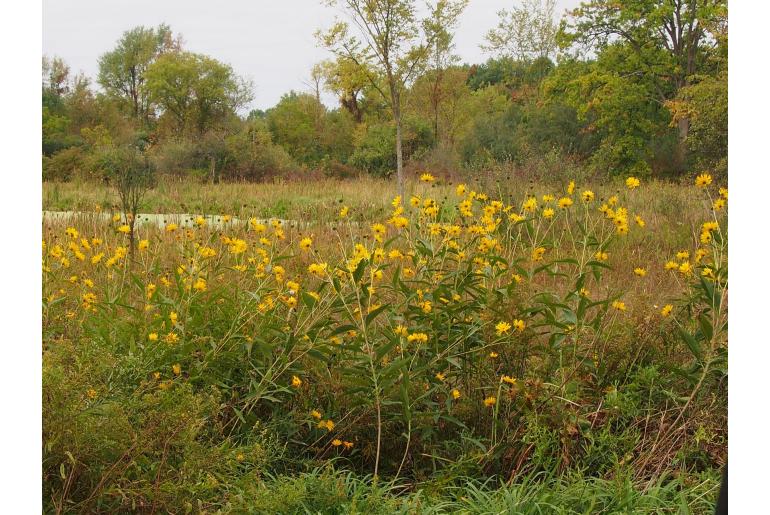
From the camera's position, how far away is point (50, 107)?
2477cm

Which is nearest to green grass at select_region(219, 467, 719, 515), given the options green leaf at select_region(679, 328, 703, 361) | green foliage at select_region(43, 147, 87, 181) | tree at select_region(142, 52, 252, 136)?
green leaf at select_region(679, 328, 703, 361)

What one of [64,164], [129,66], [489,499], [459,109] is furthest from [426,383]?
[129,66]

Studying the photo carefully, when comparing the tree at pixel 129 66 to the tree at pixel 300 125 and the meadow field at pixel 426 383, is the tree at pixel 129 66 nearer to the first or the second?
the tree at pixel 300 125

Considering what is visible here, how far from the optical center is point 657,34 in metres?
22.2

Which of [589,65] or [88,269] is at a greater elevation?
[589,65]

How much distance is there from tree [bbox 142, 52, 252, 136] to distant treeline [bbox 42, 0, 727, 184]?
1.9 inches

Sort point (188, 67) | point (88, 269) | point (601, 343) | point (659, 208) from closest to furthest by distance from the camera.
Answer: point (601, 343) < point (88, 269) < point (659, 208) < point (188, 67)

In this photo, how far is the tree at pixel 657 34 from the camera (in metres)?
21.3

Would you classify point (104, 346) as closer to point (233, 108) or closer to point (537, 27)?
point (537, 27)

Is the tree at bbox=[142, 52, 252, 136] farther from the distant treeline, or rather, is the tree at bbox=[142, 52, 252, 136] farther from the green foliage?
the green foliage

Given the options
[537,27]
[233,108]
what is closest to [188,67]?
[233,108]

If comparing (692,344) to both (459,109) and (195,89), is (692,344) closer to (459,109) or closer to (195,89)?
(459,109)

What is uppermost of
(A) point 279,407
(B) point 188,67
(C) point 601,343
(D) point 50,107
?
(B) point 188,67
